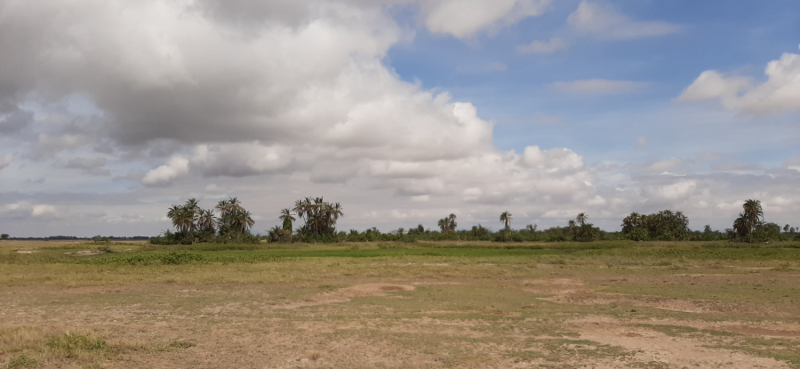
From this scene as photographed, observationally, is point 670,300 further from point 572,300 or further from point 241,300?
point 241,300

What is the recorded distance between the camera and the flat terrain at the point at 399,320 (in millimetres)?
13336

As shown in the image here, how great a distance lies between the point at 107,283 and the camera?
1215 inches

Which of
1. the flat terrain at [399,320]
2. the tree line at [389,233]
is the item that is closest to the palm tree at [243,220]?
the tree line at [389,233]

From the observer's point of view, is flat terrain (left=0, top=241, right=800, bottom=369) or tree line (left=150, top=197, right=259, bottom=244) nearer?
flat terrain (left=0, top=241, right=800, bottom=369)

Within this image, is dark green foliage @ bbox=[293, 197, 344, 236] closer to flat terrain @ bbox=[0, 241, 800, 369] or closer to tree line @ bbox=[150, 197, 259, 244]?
tree line @ bbox=[150, 197, 259, 244]

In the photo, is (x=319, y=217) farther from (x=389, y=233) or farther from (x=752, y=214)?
(x=752, y=214)

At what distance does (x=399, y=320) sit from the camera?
1916 centimetres

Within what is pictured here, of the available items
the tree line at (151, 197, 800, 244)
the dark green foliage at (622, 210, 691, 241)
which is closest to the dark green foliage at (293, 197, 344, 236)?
Result: the tree line at (151, 197, 800, 244)

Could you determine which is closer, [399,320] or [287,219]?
[399,320]

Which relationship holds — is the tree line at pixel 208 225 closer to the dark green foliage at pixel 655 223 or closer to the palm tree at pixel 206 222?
the palm tree at pixel 206 222

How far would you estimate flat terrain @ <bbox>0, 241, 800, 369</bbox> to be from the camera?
13336 millimetres

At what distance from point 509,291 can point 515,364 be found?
16525 millimetres

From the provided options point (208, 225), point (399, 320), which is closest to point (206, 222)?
point (208, 225)

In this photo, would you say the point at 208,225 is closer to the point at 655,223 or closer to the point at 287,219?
the point at 287,219
